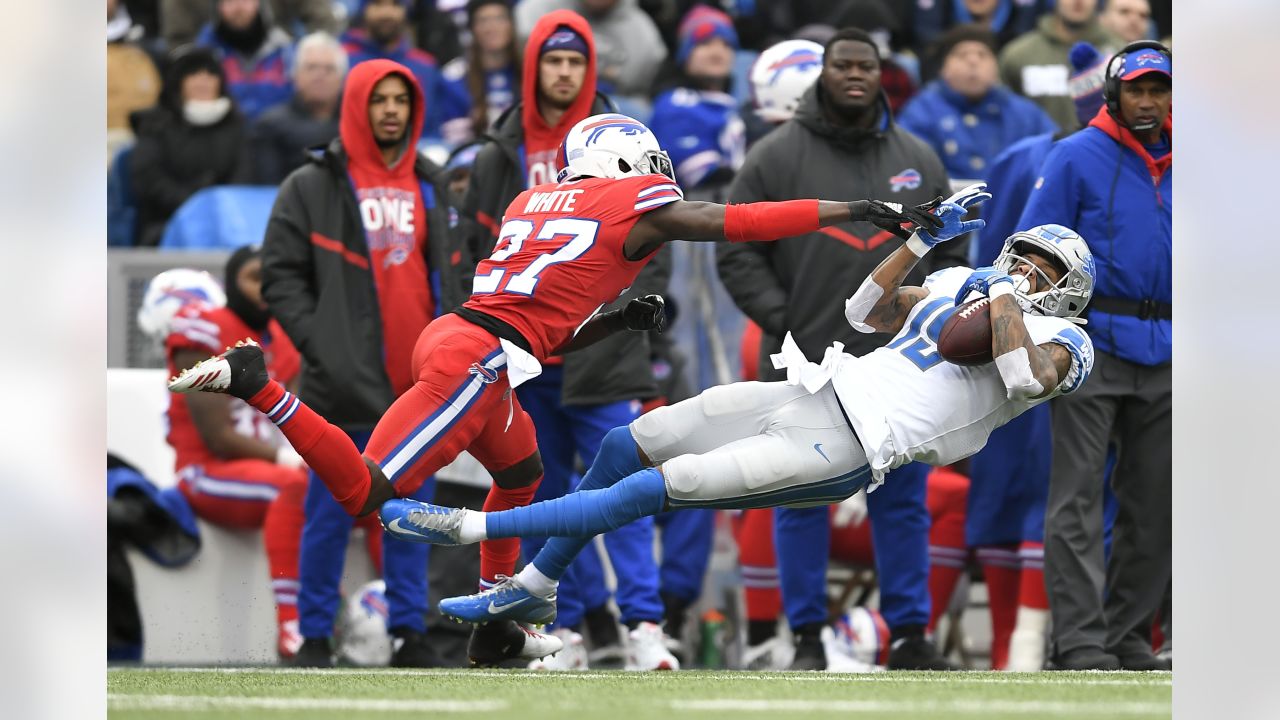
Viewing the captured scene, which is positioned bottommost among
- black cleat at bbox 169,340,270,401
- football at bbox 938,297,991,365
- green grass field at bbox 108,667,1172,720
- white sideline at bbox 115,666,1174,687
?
white sideline at bbox 115,666,1174,687

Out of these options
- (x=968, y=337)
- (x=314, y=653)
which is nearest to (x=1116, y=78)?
(x=968, y=337)

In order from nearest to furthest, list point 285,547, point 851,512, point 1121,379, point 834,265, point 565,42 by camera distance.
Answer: point 1121,379 < point 834,265 < point 565,42 < point 285,547 < point 851,512

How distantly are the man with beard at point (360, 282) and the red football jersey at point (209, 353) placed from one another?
3.45 ft

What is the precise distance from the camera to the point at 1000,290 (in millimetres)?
5781

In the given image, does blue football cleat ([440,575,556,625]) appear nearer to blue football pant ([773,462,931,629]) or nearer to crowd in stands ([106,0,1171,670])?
crowd in stands ([106,0,1171,670])

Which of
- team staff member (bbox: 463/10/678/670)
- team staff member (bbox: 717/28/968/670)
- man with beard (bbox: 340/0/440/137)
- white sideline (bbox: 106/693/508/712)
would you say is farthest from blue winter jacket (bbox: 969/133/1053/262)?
man with beard (bbox: 340/0/440/137)

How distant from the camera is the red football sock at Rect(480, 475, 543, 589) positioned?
20.1 ft

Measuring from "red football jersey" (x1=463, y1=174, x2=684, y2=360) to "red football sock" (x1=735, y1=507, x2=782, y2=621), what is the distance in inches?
85.9

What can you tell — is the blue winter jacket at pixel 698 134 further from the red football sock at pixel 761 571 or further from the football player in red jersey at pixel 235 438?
the football player in red jersey at pixel 235 438

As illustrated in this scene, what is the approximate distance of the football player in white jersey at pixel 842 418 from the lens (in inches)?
220

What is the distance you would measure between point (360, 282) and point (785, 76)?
2.09 m

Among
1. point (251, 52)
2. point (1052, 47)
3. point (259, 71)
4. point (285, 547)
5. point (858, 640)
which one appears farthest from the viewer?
point (251, 52)

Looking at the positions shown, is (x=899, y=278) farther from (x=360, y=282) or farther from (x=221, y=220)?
(x=221, y=220)
